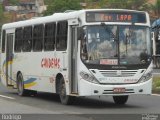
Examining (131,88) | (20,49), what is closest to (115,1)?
(20,49)

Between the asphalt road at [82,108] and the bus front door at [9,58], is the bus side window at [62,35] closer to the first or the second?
the asphalt road at [82,108]

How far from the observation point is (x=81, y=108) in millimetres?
19531

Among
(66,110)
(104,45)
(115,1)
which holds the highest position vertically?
(115,1)

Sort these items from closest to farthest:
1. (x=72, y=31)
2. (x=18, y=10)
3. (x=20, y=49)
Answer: (x=72, y=31) < (x=20, y=49) < (x=18, y=10)

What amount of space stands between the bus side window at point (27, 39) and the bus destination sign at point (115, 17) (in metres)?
5.24

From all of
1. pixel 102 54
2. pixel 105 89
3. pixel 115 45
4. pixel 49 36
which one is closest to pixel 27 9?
pixel 49 36

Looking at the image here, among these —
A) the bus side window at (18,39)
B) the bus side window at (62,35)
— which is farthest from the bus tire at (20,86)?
the bus side window at (62,35)

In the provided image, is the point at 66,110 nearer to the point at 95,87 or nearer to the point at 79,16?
the point at 95,87

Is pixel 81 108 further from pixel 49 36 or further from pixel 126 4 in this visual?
pixel 126 4

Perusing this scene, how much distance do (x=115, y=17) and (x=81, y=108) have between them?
2.86 metres

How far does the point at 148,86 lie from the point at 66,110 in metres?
2.62

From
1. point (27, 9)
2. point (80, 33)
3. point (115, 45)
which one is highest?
point (27, 9)

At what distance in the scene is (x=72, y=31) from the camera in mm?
20109

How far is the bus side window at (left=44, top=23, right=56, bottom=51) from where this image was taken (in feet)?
71.3
